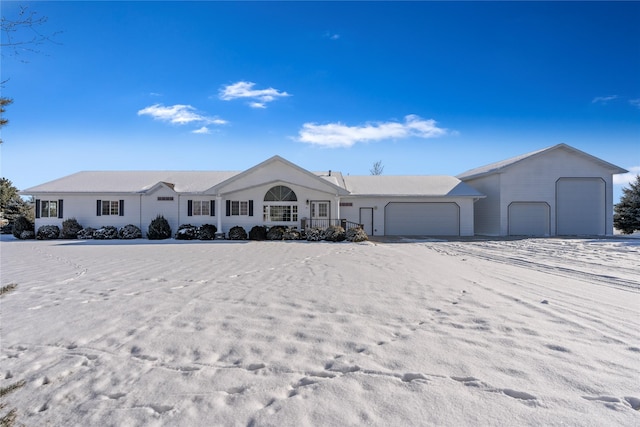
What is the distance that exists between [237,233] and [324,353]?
1764 centimetres

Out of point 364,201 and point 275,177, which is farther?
point 364,201

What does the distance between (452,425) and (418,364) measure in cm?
87

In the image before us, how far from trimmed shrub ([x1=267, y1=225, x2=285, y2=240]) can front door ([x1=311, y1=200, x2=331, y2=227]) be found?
219cm

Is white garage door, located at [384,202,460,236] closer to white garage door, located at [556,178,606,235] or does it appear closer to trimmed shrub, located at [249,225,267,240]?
white garage door, located at [556,178,606,235]

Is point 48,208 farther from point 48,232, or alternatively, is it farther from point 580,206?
point 580,206

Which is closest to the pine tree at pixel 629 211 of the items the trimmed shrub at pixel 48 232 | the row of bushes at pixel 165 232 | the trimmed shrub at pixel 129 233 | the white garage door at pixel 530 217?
the white garage door at pixel 530 217

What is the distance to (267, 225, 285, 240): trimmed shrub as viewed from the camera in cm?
2030

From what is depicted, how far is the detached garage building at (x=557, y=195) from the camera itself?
23.0 meters

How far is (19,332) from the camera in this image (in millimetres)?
4398

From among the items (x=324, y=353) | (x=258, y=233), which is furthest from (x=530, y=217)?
(x=324, y=353)

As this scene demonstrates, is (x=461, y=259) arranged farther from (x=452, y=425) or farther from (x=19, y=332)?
(x=19, y=332)

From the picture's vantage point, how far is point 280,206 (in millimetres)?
21781

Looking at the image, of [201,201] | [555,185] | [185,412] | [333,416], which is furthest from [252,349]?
[555,185]

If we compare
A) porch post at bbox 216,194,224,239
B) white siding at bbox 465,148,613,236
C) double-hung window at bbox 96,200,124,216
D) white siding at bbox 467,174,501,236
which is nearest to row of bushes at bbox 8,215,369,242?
porch post at bbox 216,194,224,239
